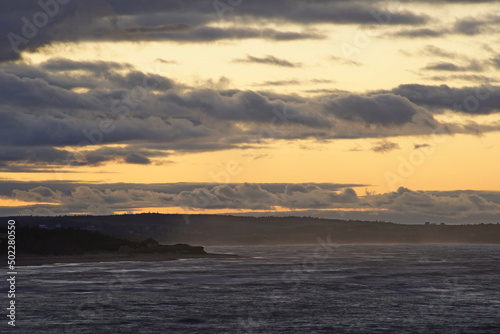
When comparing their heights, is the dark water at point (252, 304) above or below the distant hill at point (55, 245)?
below

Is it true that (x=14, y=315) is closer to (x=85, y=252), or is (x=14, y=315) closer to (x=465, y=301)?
(x=465, y=301)

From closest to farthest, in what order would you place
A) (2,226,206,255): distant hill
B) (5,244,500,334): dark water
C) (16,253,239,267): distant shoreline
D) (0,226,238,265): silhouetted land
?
(5,244,500,334): dark water, (16,253,239,267): distant shoreline, (0,226,238,265): silhouetted land, (2,226,206,255): distant hill

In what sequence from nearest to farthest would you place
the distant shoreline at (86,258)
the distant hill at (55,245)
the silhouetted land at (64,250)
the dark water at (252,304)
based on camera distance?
1. the dark water at (252,304)
2. the distant shoreline at (86,258)
3. the silhouetted land at (64,250)
4. the distant hill at (55,245)

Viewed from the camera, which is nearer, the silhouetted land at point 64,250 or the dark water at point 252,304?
the dark water at point 252,304

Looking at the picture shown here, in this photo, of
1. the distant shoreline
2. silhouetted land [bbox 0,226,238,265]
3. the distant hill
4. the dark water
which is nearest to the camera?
the dark water

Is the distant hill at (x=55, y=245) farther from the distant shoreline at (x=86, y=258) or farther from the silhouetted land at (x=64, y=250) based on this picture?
the distant shoreline at (x=86, y=258)

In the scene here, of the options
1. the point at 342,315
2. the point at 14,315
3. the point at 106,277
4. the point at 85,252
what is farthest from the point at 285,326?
the point at 85,252

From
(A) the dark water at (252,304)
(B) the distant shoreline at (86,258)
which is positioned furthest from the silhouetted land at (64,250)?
(A) the dark water at (252,304)

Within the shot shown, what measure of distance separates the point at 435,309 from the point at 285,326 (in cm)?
1975

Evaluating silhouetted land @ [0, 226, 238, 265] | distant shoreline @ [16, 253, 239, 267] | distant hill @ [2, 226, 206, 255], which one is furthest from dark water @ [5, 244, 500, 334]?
distant hill @ [2, 226, 206, 255]

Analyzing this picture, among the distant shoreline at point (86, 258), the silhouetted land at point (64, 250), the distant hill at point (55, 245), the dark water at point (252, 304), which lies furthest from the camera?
the distant hill at point (55, 245)

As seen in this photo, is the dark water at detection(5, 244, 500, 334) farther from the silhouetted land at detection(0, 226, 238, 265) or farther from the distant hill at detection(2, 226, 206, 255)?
the distant hill at detection(2, 226, 206, 255)

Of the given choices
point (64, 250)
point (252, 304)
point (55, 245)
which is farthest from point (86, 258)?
point (252, 304)

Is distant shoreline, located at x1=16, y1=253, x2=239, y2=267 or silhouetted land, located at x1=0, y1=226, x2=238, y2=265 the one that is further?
silhouetted land, located at x1=0, y1=226, x2=238, y2=265
